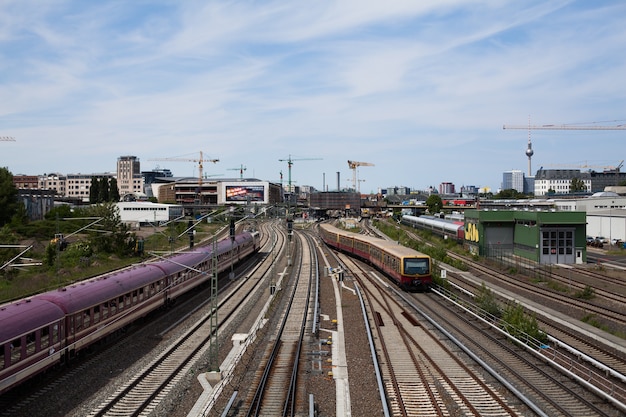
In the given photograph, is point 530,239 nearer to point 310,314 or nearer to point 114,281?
point 310,314

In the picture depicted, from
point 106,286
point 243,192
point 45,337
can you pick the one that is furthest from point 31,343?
point 243,192

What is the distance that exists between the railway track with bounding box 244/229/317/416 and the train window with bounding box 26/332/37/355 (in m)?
7.66

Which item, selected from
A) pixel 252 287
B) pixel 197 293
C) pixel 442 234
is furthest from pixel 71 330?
pixel 442 234

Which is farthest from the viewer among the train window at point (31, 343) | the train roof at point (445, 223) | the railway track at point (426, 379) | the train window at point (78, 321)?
the train roof at point (445, 223)

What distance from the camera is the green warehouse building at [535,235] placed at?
175 feet

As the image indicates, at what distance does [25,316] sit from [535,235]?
4827 centimetres

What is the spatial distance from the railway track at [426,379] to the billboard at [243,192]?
148848 millimetres

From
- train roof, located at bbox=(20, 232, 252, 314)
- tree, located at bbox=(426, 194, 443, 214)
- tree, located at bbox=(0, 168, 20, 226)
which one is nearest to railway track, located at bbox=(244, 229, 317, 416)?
train roof, located at bbox=(20, 232, 252, 314)

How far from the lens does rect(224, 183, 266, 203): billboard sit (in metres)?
176

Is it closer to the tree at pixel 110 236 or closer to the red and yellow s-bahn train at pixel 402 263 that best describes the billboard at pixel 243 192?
the tree at pixel 110 236

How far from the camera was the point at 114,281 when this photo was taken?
1020 inches

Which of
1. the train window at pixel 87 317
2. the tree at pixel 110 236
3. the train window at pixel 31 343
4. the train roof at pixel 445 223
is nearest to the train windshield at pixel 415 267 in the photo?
the train window at pixel 87 317

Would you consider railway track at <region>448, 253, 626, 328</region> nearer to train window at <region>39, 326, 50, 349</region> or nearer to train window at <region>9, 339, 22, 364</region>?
train window at <region>39, 326, 50, 349</region>

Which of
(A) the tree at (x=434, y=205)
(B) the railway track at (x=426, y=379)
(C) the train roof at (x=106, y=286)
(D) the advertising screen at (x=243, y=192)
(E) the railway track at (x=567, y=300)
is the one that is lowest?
(E) the railway track at (x=567, y=300)
